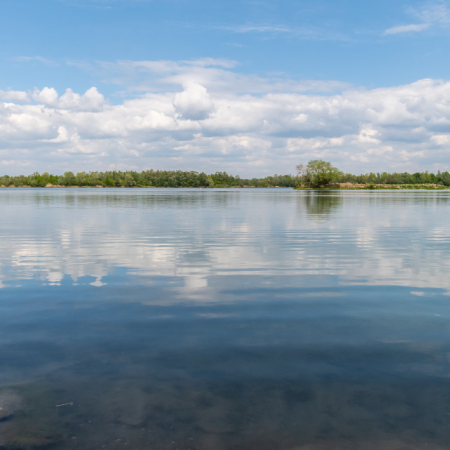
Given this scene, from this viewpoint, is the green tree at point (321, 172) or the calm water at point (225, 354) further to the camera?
the green tree at point (321, 172)

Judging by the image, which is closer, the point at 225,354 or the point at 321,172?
the point at 225,354

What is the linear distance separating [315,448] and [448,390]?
7.85ft

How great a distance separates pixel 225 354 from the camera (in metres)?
6.64

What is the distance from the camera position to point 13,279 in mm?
12430

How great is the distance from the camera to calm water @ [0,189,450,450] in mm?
4664

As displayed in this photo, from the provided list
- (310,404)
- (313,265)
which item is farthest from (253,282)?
(310,404)

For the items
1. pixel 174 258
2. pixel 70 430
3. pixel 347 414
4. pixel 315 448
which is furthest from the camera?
pixel 174 258

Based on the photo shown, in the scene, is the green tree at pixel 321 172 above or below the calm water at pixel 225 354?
above

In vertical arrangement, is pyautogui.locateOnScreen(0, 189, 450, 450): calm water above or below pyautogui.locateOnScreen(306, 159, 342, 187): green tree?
below

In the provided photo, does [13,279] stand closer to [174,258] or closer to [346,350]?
[174,258]

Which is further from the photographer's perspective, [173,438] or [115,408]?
[115,408]

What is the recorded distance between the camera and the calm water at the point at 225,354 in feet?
15.3

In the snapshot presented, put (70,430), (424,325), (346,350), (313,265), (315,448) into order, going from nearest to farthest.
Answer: (315,448) → (70,430) → (346,350) → (424,325) → (313,265)

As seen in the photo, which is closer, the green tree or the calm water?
the calm water
